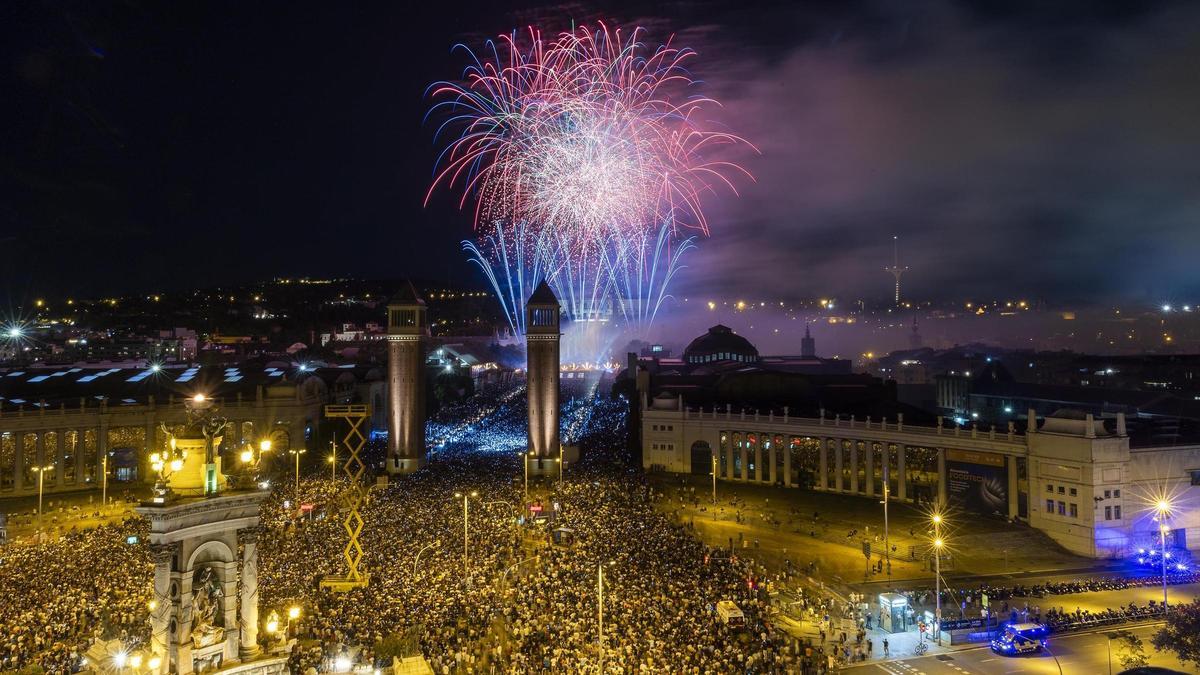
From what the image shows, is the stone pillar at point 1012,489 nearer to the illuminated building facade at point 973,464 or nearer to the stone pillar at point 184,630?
the illuminated building facade at point 973,464

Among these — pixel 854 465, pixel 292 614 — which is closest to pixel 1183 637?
pixel 292 614

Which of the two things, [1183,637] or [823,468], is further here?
[823,468]

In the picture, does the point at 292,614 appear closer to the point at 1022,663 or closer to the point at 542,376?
the point at 1022,663

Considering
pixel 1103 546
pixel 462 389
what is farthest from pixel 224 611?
pixel 462 389

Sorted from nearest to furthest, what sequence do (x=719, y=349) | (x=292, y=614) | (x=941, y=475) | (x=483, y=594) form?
1. (x=292, y=614)
2. (x=483, y=594)
3. (x=941, y=475)
4. (x=719, y=349)

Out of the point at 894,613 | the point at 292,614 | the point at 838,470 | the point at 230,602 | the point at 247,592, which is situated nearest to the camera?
the point at 230,602

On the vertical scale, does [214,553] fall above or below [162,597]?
above

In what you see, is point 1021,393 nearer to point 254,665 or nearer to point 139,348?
point 254,665
